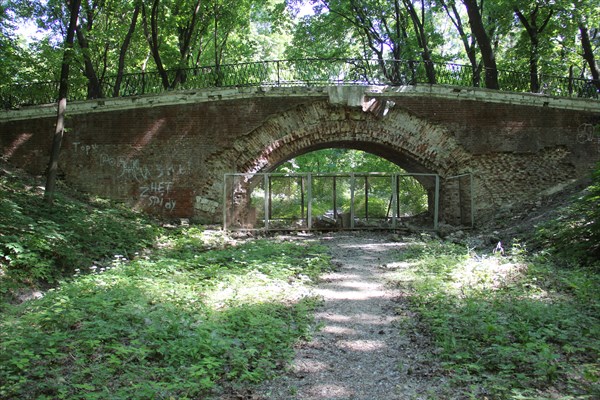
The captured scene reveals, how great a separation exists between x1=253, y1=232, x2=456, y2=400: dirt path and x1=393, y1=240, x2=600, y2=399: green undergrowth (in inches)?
9.2

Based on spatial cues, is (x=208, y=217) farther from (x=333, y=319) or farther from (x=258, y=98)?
(x=333, y=319)

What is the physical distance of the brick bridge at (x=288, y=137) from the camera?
12.4m

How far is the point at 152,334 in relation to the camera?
167 inches

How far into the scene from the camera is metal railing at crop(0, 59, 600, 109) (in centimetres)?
1297

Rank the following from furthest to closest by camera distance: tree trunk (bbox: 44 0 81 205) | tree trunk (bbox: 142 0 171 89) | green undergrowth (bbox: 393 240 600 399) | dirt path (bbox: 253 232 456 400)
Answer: tree trunk (bbox: 142 0 171 89), tree trunk (bbox: 44 0 81 205), dirt path (bbox: 253 232 456 400), green undergrowth (bbox: 393 240 600 399)

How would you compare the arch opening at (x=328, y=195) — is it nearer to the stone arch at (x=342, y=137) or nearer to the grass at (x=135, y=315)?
the stone arch at (x=342, y=137)

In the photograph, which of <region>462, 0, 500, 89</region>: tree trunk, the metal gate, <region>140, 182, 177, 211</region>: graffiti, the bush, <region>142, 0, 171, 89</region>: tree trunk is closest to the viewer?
the bush

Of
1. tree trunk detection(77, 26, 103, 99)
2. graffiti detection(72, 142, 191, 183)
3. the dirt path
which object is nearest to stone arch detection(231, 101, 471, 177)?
graffiti detection(72, 142, 191, 183)

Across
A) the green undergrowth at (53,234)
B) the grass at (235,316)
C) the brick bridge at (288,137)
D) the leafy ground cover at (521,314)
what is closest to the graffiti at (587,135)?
the brick bridge at (288,137)

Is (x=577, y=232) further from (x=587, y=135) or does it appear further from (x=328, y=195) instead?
(x=328, y=195)

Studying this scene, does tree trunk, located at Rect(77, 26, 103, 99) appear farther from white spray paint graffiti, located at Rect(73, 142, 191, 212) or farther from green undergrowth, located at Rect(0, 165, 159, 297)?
green undergrowth, located at Rect(0, 165, 159, 297)

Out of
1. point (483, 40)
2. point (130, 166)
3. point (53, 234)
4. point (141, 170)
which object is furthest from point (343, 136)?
point (53, 234)

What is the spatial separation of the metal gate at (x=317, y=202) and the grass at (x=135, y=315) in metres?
3.78

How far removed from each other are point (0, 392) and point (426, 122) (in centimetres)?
1160
